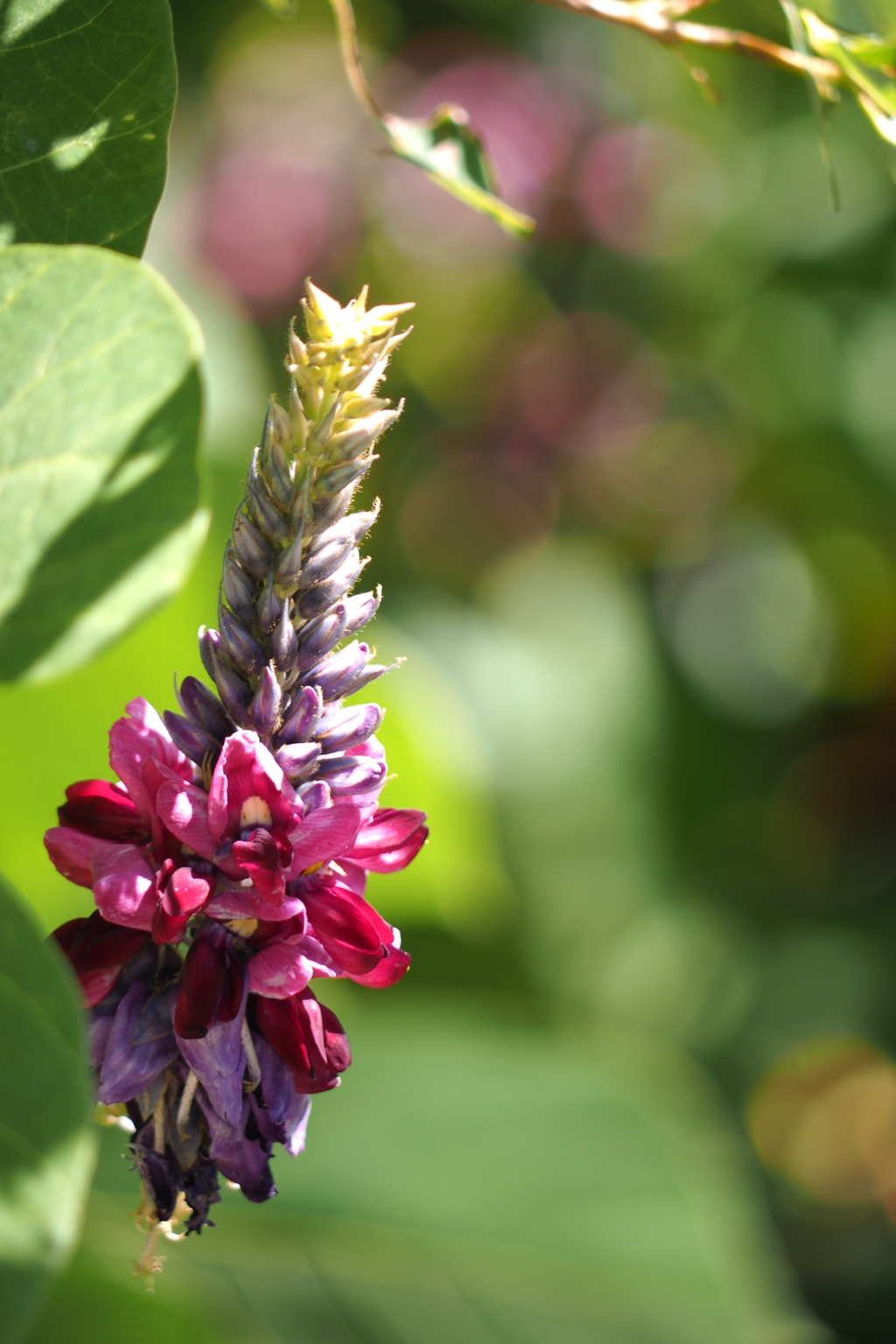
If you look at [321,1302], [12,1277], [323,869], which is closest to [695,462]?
[321,1302]

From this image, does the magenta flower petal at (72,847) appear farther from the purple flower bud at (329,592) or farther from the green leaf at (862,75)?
the green leaf at (862,75)

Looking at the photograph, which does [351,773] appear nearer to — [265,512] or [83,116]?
[265,512]

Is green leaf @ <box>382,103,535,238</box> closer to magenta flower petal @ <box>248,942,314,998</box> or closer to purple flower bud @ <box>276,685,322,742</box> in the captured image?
purple flower bud @ <box>276,685,322,742</box>

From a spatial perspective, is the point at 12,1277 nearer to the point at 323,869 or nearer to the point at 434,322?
the point at 323,869

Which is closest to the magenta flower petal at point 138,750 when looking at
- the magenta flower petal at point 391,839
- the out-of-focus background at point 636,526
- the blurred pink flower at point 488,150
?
the magenta flower petal at point 391,839

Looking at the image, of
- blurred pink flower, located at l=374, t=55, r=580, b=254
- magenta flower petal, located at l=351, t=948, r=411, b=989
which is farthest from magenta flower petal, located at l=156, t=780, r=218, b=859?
blurred pink flower, located at l=374, t=55, r=580, b=254
